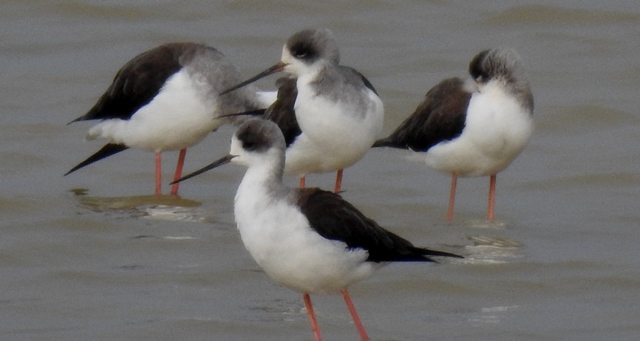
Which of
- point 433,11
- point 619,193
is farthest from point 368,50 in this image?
point 619,193

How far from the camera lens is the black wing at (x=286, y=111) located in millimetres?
9820

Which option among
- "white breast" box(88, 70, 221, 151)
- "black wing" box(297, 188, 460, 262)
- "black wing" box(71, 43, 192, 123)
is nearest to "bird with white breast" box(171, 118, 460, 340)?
"black wing" box(297, 188, 460, 262)

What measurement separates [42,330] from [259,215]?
1.65 meters

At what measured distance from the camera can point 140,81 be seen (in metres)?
10.8

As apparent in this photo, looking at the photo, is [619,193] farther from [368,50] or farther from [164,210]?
[368,50]

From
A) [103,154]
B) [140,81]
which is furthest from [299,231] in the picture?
[103,154]

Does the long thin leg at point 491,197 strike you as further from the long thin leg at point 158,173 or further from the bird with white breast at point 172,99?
the long thin leg at point 158,173

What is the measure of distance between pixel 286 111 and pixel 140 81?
1367mm

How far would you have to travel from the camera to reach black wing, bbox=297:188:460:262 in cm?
727

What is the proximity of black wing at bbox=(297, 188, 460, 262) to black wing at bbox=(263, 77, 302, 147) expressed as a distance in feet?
7.40

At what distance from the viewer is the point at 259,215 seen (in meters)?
7.17

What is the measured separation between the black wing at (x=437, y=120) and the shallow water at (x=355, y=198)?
601 mm

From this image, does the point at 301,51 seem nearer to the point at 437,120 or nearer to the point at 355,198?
the point at 437,120

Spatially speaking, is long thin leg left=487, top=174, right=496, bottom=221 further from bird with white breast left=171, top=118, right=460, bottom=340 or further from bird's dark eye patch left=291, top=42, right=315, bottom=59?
bird with white breast left=171, top=118, right=460, bottom=340
